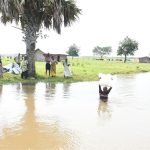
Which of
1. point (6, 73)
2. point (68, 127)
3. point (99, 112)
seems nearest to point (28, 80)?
point (6, 73)

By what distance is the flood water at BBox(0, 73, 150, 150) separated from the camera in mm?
8633

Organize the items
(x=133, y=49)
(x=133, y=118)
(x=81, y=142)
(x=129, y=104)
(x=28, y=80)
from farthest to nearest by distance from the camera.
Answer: (x=133, y=49) → (x=28, y=80) → (x=129, y=104) → (x=133, y=118) → (x=81, y=142)

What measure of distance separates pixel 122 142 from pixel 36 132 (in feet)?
6.83

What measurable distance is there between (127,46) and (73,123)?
297 feet

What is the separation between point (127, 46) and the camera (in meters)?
100

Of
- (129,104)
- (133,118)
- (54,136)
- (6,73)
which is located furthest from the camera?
(6,73)

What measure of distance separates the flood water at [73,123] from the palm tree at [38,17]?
938cm

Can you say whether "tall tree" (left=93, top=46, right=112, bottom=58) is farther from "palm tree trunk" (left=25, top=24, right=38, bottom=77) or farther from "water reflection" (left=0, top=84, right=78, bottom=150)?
"water reflection" (left=0, top=84, right=78, bottom=150)

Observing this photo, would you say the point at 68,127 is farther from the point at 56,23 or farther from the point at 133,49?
the point at 133,49

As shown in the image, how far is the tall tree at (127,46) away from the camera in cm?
9940

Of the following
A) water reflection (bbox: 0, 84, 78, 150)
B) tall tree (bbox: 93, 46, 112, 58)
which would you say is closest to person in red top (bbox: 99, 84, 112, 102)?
water reflection (bbox: 0, 84, 78, 150)

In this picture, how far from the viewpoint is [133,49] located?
3910 inches

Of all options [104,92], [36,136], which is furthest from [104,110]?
[36,136]

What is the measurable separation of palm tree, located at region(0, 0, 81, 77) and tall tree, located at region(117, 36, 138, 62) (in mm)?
74164
